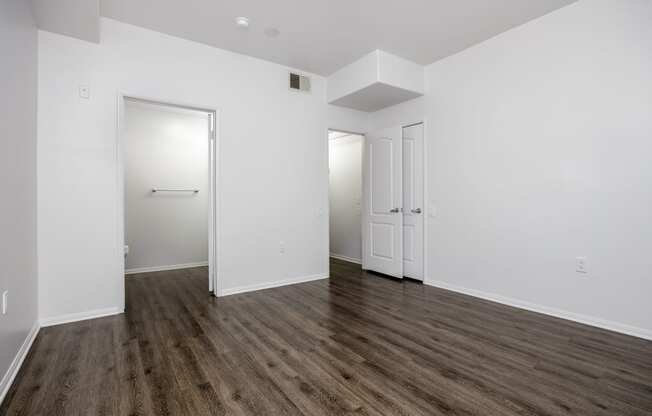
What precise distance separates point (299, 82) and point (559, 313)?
3.76 m

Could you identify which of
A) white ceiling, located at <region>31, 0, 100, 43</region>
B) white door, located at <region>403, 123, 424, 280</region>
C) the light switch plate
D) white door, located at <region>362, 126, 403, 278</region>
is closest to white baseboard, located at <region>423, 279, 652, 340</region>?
white door, located at <region>403, 123, 424, 280</region>

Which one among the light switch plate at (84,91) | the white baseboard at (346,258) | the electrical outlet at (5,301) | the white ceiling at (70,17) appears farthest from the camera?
the white baseboard at (346,258)

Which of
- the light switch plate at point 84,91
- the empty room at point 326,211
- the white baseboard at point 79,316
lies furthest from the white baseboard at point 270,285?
the light switch plate at point 84,91

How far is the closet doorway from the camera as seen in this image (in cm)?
434

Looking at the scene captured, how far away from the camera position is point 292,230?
421cm

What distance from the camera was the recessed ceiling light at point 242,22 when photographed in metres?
3.08

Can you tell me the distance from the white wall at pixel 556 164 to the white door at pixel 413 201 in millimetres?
341

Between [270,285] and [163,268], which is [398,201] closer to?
[270,285]

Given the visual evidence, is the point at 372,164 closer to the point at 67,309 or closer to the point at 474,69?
the point at 474,69

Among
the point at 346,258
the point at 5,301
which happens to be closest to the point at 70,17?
the point at 5,301

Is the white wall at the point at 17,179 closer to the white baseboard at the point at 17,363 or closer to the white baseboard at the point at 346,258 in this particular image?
the white baseboard at the point at 17,363

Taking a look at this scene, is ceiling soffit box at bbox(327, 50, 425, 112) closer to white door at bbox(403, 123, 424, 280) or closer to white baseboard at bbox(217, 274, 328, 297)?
white door at bbox(403, 123, 424, 280)

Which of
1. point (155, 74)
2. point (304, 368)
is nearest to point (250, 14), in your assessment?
point (155, 74)

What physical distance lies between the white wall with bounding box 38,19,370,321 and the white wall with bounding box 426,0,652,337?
1.70 m
